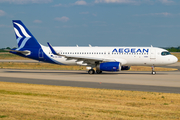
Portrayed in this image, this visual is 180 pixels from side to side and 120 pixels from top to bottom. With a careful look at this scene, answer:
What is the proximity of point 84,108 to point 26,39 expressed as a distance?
104 feet

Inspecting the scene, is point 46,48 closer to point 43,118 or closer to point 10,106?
point 10,106

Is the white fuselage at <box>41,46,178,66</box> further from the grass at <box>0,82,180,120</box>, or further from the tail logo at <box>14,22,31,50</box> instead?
the grass at <box>0,82,180,120</box>

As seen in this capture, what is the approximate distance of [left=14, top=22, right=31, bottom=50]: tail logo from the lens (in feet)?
143

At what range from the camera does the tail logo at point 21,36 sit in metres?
43.4

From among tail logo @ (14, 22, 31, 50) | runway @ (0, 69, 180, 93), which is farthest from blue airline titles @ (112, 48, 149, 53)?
tail logo @ (14, 22, 31, 50)

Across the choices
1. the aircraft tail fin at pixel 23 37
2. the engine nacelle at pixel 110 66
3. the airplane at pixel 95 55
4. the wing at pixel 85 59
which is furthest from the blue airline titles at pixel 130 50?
the aircraft tail fin at pixel 23 37

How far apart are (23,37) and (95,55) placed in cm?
1241

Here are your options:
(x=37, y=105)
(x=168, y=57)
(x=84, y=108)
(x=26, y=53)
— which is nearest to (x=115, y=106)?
(x=84, y=108)

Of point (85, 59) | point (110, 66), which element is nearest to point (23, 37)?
point (85, 59)

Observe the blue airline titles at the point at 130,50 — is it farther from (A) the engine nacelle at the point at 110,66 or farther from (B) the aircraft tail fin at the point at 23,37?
(B) the aircraft tail fin at the point at 23,37

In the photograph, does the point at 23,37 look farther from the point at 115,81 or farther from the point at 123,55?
the point at 115,81

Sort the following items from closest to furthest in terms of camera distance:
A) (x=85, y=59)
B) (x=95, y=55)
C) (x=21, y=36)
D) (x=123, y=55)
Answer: (x=85, y=59), (x=123, y=55), (x=95, y=55), (x=21, y=36)

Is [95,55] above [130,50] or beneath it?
beneath

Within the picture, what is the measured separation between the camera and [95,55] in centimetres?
4128
